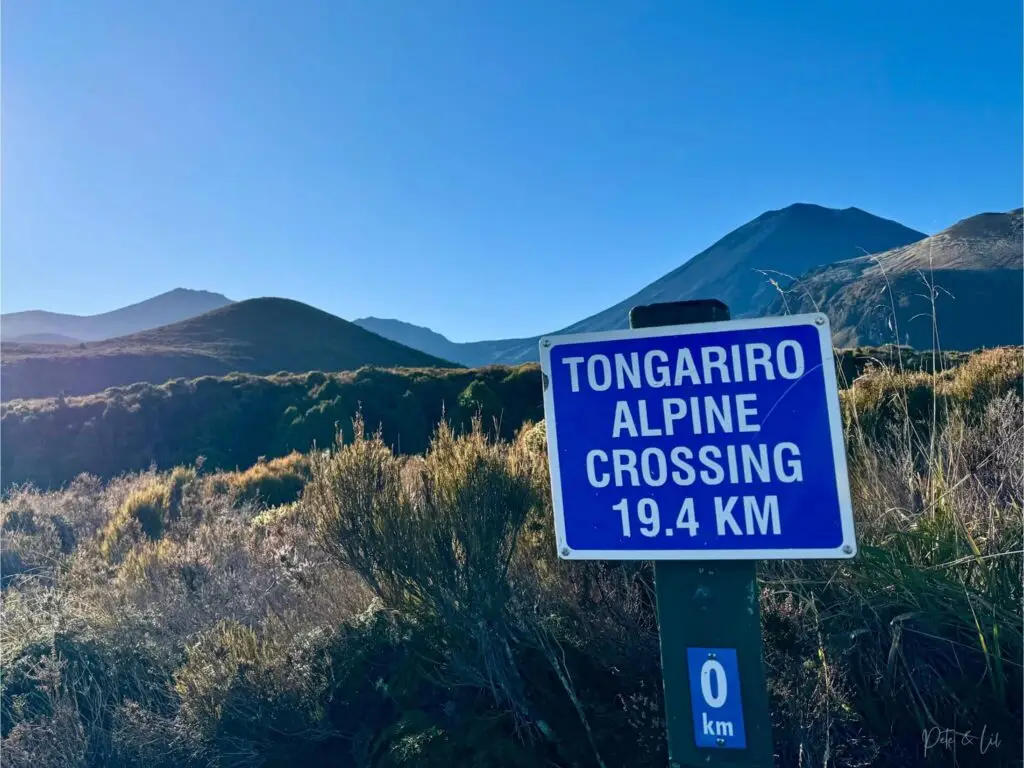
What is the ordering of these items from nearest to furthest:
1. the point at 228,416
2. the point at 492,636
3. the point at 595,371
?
the point at 595,371 < the point at 492,636 < the point at 228,416

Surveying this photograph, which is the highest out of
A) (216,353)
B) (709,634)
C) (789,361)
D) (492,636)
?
(216,353)

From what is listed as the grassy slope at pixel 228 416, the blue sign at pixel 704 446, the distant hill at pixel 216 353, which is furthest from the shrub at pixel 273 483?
the distant hill at pixel 216 353

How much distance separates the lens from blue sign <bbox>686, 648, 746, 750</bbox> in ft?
5.01

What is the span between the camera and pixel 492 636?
3264mm

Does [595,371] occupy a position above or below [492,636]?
above

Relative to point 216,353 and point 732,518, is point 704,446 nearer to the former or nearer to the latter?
point 732,518

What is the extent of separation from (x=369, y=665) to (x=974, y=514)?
112 inches

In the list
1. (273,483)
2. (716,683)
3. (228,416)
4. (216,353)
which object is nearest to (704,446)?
(716,683)

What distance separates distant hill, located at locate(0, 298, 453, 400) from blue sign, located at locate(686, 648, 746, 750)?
34157 mm

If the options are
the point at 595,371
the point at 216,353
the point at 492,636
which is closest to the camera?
the point at 595,371

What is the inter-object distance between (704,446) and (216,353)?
53.5 metres

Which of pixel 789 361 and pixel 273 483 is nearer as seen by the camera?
pixel 789 361

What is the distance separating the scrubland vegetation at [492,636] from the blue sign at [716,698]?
105cm

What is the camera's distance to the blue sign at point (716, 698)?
1.53m
